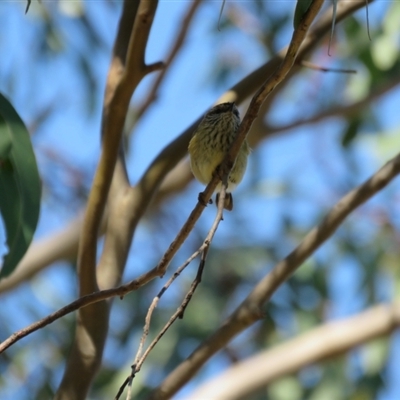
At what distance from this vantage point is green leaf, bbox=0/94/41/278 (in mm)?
2471

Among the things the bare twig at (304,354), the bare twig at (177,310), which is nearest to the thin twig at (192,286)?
the bare twig at (177,310)

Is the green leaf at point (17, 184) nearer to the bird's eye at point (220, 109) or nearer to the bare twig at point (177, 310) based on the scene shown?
the bare twig at point (177, 310)

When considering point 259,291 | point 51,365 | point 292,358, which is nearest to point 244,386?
point 292,358

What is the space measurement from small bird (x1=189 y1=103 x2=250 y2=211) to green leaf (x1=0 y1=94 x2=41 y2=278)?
3.09ft

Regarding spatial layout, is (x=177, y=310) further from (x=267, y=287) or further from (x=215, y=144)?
(x=215, y=144)

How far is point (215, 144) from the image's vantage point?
3359 millimetres

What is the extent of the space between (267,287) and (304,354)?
200 cm

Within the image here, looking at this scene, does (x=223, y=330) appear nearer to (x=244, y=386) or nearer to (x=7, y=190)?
(x=7, y=190)

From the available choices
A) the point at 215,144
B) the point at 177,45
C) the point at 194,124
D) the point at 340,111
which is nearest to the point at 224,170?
the point at 194,124

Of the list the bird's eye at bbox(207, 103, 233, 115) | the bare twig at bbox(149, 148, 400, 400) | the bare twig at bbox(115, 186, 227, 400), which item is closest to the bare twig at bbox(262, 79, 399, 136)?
the bird's eye at bbox(207, 103, 233, 115)

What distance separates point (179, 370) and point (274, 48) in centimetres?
359

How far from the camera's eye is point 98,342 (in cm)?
242

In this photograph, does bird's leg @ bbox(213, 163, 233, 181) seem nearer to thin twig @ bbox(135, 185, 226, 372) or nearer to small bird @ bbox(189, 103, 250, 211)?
thin twig @ bbox(135, 185, 226, 372)

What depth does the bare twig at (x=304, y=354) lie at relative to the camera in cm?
455
